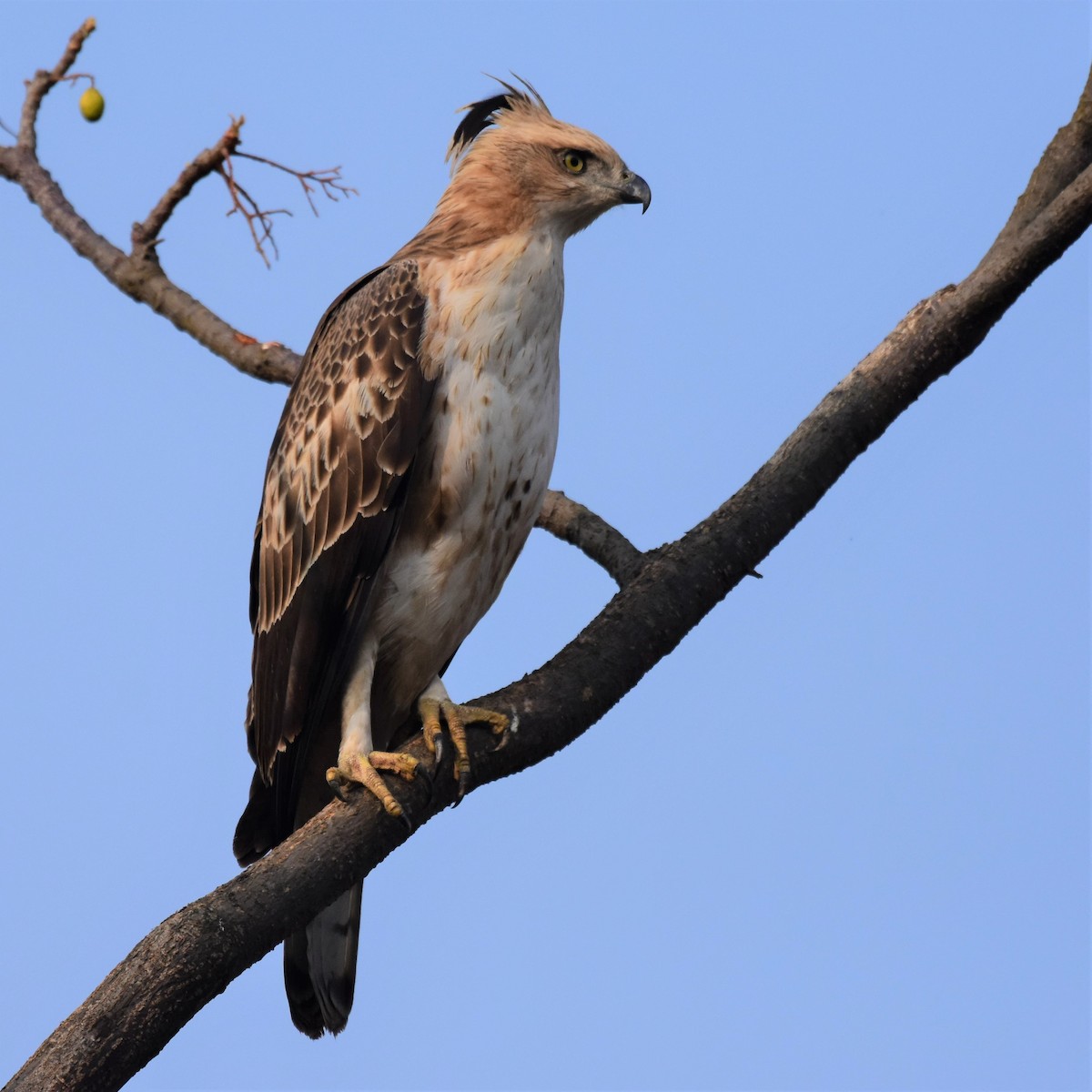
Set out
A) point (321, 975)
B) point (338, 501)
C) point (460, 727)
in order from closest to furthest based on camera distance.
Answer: point (460, 727) → point (338, 501) → point (321, 975)

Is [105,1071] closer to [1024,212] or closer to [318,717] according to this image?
[318,717]

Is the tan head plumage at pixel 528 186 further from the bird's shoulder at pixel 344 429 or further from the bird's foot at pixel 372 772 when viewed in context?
the bird's foot at pixel 372 772

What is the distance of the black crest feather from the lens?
5.83 metres

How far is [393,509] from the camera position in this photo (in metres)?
4.71

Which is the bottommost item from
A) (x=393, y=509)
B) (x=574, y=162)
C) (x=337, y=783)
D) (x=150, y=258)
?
(x=337, y=783)

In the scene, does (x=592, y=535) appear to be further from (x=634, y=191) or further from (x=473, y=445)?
(x=634, y=191)

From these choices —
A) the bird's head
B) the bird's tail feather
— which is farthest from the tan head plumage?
the bird's tail feather

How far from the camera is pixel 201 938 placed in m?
3.19

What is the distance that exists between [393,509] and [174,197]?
218 cm

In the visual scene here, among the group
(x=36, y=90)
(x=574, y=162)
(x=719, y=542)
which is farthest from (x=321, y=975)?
(x=36, y=90)

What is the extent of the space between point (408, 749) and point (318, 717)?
0.39 m

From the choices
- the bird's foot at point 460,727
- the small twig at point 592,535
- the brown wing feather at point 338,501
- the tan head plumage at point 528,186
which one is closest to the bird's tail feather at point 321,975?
the brown wing feather at point 338,501

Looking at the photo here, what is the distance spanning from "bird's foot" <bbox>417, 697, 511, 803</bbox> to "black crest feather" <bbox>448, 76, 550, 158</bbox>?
2521 mm

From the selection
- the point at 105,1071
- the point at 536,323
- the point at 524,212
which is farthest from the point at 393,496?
the point at 105,1071
